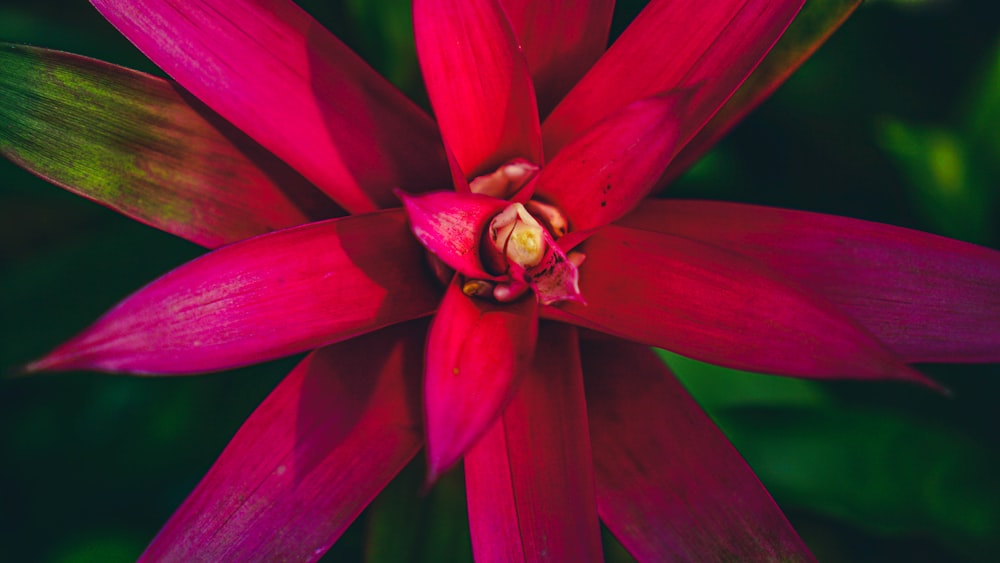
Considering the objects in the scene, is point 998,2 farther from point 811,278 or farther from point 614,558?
point 614,558

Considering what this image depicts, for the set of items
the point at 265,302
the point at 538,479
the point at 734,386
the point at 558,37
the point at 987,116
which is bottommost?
the point at 538,479

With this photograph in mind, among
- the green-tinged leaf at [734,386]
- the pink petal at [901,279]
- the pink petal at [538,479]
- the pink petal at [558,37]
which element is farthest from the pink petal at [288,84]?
the green-tinged leaf at [734,386]

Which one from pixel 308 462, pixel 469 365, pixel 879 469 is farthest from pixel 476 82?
pixel 879 469

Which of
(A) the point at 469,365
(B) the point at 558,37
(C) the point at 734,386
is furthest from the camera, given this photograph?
(C) the point at 734,386

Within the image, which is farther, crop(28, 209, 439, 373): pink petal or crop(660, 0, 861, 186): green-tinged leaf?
crop(660, 0, 861, 186): green-tinged leaf

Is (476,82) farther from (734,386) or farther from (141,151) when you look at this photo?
(734,386)

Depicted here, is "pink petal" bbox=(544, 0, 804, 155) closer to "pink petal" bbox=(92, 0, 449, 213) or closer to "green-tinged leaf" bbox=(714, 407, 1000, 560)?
"pink petal" bbox=(92, 0, 449, 213)

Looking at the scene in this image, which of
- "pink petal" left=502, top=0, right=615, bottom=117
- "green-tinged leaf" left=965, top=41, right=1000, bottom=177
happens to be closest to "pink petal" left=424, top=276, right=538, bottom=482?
"pink petal" left=502, top=0, right=615, bottom=117
